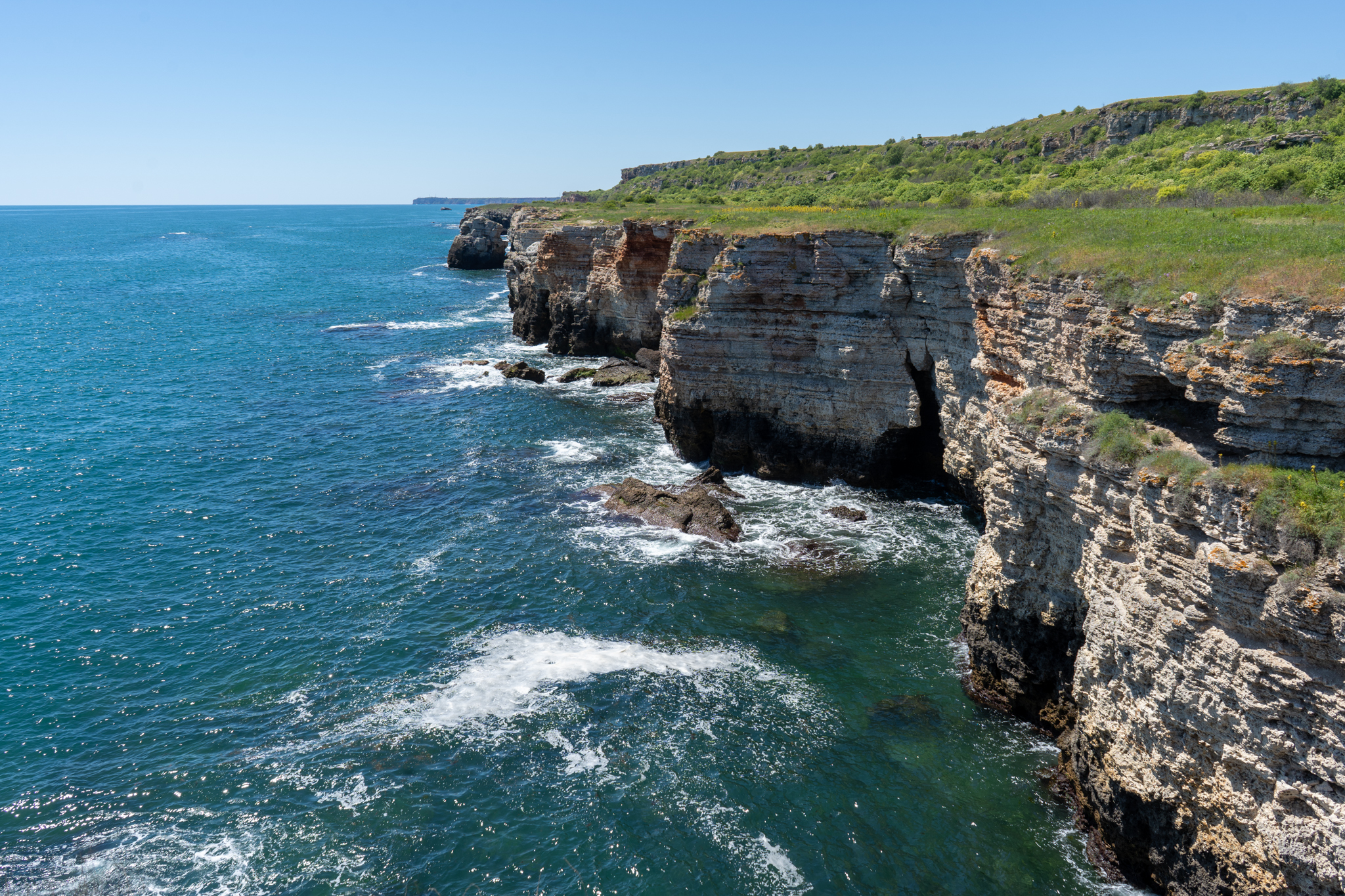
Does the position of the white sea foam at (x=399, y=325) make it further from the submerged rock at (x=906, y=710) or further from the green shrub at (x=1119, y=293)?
the green shrub at (x=1119, y=293)

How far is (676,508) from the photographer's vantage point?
35094mm

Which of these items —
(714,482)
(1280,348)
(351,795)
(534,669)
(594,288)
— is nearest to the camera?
(1280,348)

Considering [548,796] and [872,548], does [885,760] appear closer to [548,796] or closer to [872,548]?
[548,796]

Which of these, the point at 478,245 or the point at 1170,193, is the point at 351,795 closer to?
the point at 1170,193

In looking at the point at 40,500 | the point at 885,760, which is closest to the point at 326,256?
the point at 40,500

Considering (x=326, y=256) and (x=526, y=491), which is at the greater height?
(x=326, y=256)

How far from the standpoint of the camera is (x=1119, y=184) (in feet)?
141

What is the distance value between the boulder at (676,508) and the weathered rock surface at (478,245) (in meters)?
104

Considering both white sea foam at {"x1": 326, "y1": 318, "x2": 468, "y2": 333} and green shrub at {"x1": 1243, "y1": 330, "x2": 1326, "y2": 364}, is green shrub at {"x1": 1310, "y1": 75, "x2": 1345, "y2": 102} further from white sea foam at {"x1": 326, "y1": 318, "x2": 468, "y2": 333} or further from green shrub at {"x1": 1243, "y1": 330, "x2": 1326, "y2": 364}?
white sea foam at {"x1": 326, "y1": 318, "x2": 468, "y2": 333}

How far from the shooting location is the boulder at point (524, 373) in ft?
190

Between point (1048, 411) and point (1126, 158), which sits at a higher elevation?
point (1126, 158)

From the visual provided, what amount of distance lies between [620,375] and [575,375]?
3.83 m

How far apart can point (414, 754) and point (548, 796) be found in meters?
4.32

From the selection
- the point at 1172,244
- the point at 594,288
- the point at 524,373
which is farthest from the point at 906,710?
the point at 594,288
